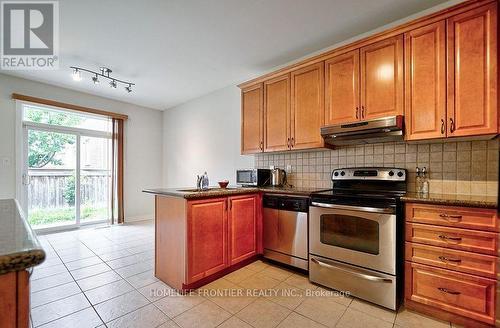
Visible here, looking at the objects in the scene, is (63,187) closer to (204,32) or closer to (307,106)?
(204,32)

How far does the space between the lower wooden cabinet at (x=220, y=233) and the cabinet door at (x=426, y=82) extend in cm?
176

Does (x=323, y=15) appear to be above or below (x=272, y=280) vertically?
above

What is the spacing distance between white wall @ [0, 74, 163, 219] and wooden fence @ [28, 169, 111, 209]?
0.35 meters

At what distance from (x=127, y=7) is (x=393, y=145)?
2916mm

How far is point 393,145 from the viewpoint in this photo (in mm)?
2402

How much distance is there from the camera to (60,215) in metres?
4.27

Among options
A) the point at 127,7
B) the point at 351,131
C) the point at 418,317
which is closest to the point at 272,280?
the point at 418,317

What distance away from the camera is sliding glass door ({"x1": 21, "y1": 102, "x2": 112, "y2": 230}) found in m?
3.94

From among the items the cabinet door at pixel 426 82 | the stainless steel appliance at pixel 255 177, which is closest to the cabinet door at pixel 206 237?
the stainless steel appliance at pixel 255 177

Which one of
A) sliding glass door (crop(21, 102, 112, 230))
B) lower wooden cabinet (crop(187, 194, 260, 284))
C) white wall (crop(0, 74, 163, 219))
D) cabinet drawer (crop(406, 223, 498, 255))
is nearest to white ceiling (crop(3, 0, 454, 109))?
white wall (crop(0, 74, 163, 219))

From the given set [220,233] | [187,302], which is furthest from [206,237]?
[187,302]

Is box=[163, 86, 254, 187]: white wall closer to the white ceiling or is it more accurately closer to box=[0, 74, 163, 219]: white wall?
box=[0, 74, 163, 219]: white wall

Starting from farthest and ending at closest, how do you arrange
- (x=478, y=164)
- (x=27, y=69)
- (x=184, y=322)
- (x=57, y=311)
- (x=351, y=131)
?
(x=27, y=69), (x=351, y=131), (x=478, y=164), (x=57, y=311), (x=184, y=322)

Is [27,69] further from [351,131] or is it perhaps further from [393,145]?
[393,145]
